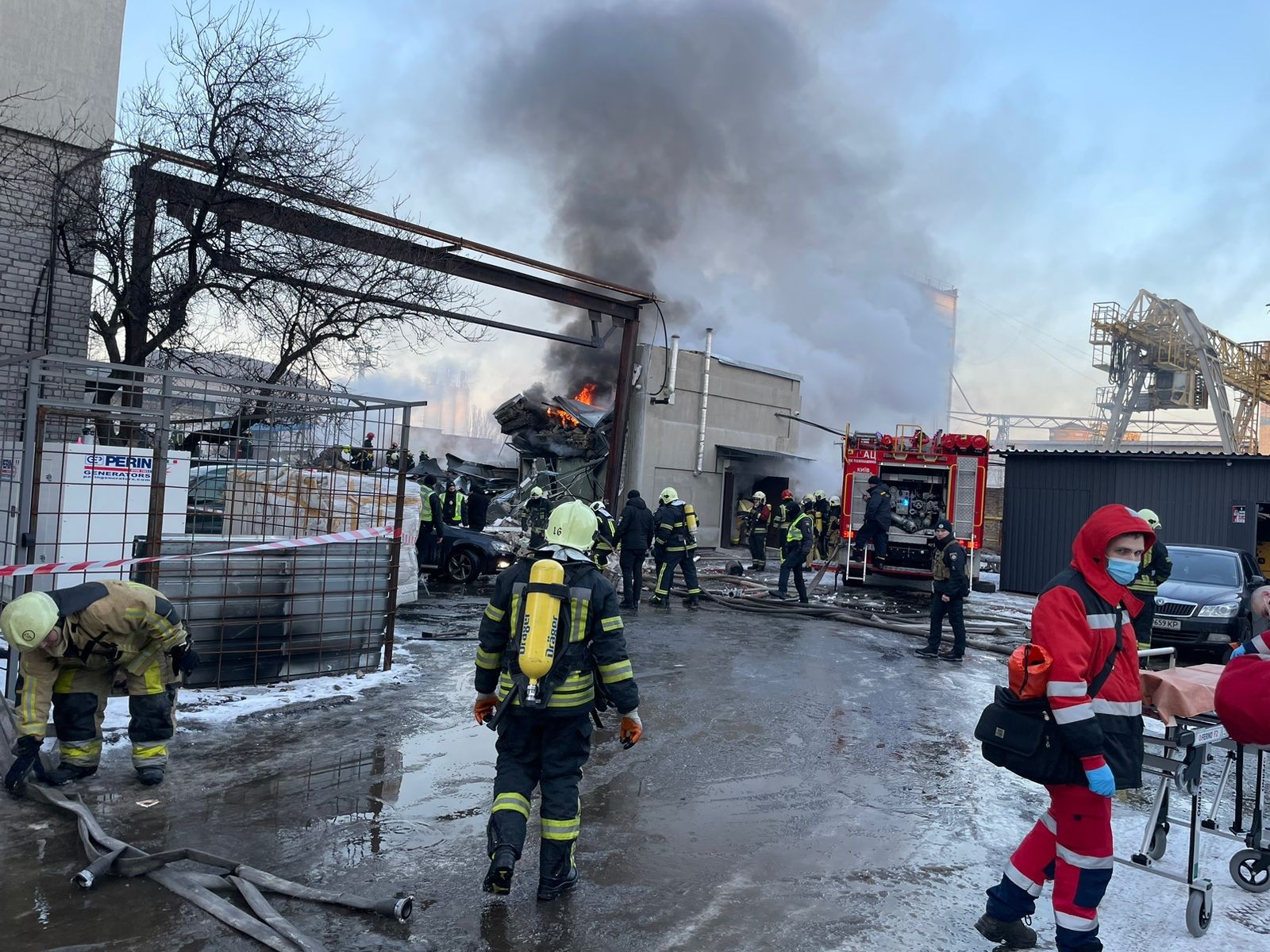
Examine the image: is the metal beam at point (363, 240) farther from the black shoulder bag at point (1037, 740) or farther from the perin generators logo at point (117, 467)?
the black shoulder bag at point (1037, 740)

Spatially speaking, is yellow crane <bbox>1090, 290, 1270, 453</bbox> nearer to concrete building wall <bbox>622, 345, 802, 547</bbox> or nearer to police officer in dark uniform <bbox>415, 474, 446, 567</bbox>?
concrete building wall <bbox>622, 345, 802, 547</bbox>

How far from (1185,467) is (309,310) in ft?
49.8

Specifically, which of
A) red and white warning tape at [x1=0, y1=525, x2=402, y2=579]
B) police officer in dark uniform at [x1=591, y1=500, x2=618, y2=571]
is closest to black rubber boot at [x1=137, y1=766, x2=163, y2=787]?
red and white warning tape at [x1=0, y1=525, x2=402, y2=579]

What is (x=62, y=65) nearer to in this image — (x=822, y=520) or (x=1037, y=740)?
(x=1037, y=740)

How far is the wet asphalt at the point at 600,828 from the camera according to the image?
11.1 feet

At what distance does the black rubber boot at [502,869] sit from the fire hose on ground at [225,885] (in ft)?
1.07

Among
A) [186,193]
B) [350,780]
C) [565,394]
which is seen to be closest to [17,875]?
[350,780]

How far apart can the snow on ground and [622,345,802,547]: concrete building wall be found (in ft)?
49.6

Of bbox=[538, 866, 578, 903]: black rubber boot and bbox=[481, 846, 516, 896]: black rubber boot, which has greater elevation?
bbox=[481, 846, 516, 896]: black rubber boot

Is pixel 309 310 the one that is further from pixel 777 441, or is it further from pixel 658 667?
pixel 777 441

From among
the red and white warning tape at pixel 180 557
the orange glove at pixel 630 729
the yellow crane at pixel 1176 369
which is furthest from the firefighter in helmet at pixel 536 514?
the yellow crane at pixel 1176 369

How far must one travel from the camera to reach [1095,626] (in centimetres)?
328

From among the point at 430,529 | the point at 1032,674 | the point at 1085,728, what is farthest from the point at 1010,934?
the point at 430,529

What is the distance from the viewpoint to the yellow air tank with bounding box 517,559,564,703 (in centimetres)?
355
